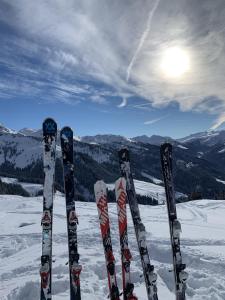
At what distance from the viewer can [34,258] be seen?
1337 centimetres

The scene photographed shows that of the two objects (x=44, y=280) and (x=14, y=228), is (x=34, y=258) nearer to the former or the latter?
(x=44, y=280)

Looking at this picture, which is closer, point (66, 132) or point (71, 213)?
point (71, 213)

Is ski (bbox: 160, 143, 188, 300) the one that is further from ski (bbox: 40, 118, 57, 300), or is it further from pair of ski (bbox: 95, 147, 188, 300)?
ski (bbox: 40, 118, 57, 300)

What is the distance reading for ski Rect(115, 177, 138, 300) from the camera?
323 inches

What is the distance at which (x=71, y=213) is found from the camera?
28.0 ft

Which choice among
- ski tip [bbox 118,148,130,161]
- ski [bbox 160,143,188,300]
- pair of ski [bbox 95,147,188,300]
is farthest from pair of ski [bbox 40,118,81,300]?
ski [bbox 160,143,188,300]

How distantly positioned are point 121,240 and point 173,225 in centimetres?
123

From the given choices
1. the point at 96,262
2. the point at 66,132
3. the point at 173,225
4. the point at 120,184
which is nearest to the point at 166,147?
the point at 120,184

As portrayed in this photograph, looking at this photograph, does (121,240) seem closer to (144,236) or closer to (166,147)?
(144,236)

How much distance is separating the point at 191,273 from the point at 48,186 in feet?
19.8

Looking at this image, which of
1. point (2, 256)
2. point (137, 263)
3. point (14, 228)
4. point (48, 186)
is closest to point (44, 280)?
point (48, 186)

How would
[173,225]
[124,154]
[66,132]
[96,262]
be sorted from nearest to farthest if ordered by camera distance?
1. [173,225]
2. [66,132]
3. [124,154]
4. [96,262]

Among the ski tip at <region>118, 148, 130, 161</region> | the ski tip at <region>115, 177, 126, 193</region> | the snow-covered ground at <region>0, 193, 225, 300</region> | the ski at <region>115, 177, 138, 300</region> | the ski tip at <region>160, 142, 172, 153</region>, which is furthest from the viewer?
the snow-covered ground at <region>0, 193, 225, 300</region>

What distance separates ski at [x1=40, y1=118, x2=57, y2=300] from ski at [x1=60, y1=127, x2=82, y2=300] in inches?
12.8
